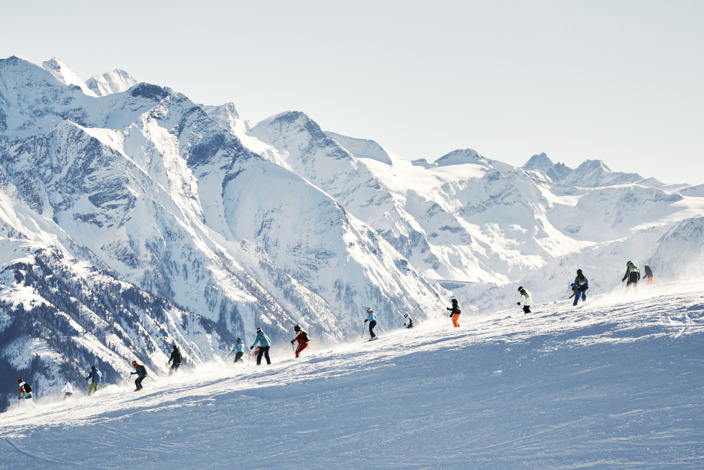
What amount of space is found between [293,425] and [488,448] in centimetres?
784

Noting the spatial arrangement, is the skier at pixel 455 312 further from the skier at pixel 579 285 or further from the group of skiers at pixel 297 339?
the skier at pixel 579 285

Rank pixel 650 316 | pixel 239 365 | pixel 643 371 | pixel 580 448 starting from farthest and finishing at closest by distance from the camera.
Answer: pixel 239 365, pixel 650 316, pixel 643 371, pixel 580 448

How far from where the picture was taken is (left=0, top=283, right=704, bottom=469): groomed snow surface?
25.8 m

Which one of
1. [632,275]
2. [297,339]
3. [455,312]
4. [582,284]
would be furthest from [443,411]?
[632,275]

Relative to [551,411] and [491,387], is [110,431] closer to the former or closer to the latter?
[491,387]

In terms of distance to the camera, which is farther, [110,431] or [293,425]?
[110,431]

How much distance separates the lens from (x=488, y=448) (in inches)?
1030

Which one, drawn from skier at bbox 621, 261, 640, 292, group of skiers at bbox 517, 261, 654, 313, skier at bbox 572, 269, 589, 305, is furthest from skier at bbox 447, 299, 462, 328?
skier at bbox 621, 261, 640, 292

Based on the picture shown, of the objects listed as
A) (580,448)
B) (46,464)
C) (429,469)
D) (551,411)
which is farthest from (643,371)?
(46,464)

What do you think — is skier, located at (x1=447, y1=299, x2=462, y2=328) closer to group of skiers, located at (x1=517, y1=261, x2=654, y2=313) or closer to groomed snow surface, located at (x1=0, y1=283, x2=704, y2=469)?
group of skiers, located at (x1=517, y1=261, x2=654, y2=313)

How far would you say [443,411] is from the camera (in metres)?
30.0

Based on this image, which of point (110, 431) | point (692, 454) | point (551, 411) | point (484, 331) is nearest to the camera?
point (692, 454)

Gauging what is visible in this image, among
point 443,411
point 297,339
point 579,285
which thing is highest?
point 579,285

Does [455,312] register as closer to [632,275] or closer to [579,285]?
[579,285]
